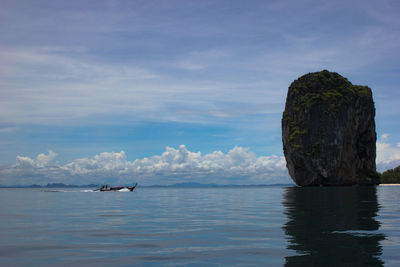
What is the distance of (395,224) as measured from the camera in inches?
864

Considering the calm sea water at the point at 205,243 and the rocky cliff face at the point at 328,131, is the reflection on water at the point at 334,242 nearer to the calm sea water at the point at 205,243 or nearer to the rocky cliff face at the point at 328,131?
the calm sea water at the point at 205,243

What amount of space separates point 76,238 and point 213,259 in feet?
26.1

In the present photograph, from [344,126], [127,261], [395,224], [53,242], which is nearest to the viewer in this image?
[127,261]

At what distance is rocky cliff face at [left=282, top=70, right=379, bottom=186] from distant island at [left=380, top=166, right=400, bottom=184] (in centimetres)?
3934

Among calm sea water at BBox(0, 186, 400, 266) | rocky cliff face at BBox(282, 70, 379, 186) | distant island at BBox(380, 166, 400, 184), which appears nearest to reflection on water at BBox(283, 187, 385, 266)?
calm sea water at BBox(0, 186, 400, 266)

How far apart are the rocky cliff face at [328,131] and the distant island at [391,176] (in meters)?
39.3

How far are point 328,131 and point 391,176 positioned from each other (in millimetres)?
70232

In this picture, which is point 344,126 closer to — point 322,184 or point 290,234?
point 322,184

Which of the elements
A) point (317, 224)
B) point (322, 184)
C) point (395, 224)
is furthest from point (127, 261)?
point (322, 184)

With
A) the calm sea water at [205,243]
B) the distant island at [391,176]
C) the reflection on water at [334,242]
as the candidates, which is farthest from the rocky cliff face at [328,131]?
the calm sea water at [205,243]

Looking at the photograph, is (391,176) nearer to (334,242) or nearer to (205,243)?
(334,242)

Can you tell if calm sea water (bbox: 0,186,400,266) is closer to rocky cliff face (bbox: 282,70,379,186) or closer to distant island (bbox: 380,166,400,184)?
rocky cliff face (bbox: 282,70,379,186)

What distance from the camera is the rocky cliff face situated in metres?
132

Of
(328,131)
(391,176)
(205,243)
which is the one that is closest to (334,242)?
(205,243)
